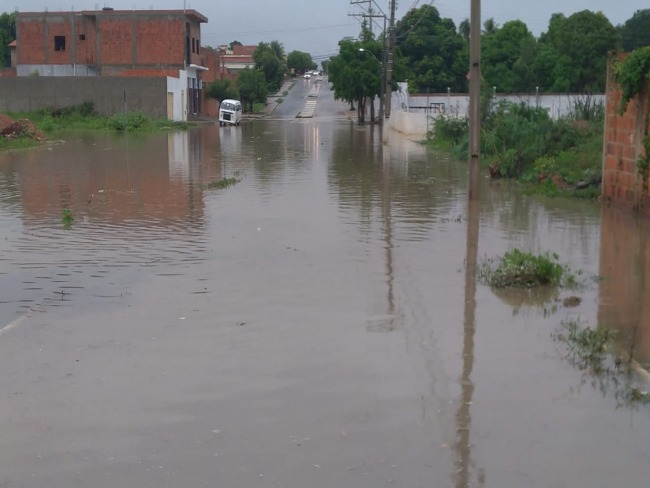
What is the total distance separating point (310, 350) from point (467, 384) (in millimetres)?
1542

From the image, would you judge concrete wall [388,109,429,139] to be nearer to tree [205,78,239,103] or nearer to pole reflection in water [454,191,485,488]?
tree [205,78,239,103]

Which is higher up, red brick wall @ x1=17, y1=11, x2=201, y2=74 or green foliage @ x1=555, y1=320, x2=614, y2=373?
red brick wall @ x1=17, y1=11, x2=201, y2=74

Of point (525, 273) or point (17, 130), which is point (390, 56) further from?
point (525, 273)

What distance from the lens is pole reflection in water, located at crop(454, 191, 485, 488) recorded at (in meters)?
5.55

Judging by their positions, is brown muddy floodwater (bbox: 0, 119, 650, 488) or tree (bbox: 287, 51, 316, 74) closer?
brown muddy floodwater (bbox: 0, 119, 650, 488)

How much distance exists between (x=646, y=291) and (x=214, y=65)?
82.6m

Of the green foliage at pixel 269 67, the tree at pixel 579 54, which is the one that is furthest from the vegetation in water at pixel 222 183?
A: the green foliage at pixel 269 67

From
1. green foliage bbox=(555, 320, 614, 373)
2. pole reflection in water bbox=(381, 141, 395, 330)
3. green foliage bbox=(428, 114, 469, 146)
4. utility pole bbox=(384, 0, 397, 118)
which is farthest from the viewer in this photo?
utility pole bbox=(384, 0, 397, 118)

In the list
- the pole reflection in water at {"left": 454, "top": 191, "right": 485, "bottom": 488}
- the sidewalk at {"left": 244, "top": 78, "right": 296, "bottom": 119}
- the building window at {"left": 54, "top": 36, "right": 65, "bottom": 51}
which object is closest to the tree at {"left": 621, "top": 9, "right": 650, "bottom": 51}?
the sidewalk at {"left": 244, "top": 78, "right": 296, "bottom": 119}

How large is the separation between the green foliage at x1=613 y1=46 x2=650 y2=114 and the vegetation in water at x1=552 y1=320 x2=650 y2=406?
7652 mm

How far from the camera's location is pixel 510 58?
8206cm

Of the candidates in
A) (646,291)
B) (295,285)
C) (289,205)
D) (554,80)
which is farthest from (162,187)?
(554,80)

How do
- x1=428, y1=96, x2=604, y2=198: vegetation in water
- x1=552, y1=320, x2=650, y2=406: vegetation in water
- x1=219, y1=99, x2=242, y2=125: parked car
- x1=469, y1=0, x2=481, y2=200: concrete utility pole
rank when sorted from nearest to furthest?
x1=552, y1=320, x2=650, y2=406: vegetation in water < x1=469, y1=0, x2=481, y2=200: concrete utility pole < x1=428, y1=96, x2=604, y2=198: vegetation in water < x1=219, y1=99, x2=242, y2=125: parked car

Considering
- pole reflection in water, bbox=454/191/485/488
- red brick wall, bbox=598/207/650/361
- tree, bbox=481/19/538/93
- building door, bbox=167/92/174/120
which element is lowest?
pole reflection in water, bbox=454/191/485/488
